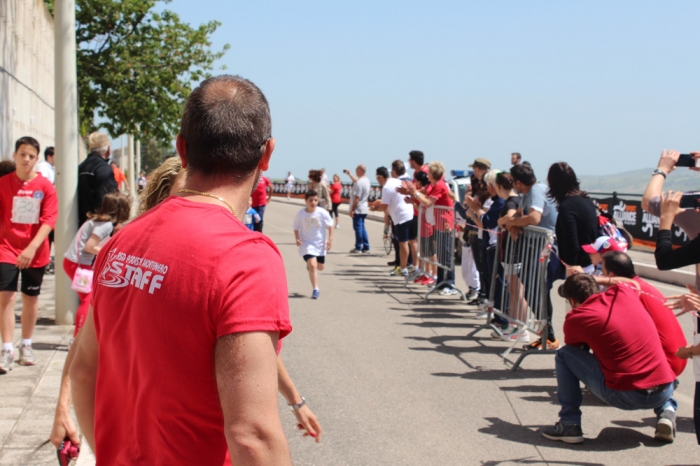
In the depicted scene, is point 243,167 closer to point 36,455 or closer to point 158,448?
point 158,448

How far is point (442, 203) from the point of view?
12.7m

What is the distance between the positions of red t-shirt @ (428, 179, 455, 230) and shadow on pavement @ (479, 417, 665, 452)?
21.1 ft

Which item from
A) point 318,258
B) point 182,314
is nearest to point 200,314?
point 182,314

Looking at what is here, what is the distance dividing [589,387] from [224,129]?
4.48 m

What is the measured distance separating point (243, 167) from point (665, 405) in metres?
4.58

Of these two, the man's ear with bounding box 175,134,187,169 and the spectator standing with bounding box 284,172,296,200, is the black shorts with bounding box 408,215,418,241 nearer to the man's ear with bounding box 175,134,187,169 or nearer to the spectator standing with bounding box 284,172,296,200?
the man's ear with bounding box 175,134,187,169

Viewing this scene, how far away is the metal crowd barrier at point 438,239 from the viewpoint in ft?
38.7

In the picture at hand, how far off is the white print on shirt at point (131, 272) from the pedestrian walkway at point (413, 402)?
330 cm

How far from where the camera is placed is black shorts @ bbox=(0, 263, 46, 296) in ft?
Answer: 21.5

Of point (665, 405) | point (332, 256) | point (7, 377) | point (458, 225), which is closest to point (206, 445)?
point (665, 405)

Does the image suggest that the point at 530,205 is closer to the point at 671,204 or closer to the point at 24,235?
the point at 671,204

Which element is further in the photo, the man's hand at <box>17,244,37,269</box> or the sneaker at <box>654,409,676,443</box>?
the man's hand at <box>17,244,37,269</box>

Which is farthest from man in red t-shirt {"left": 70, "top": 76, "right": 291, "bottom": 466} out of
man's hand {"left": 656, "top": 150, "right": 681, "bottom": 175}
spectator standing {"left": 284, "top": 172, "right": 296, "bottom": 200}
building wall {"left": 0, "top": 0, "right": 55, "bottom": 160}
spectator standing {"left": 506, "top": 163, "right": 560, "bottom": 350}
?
spectator standing {"left": 284, "top": 172, "right": 296, "bottom": 200}

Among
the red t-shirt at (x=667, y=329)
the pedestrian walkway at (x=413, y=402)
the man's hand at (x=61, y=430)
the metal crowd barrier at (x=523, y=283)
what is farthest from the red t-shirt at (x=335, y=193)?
the man's hand at (x=61, y=430)
